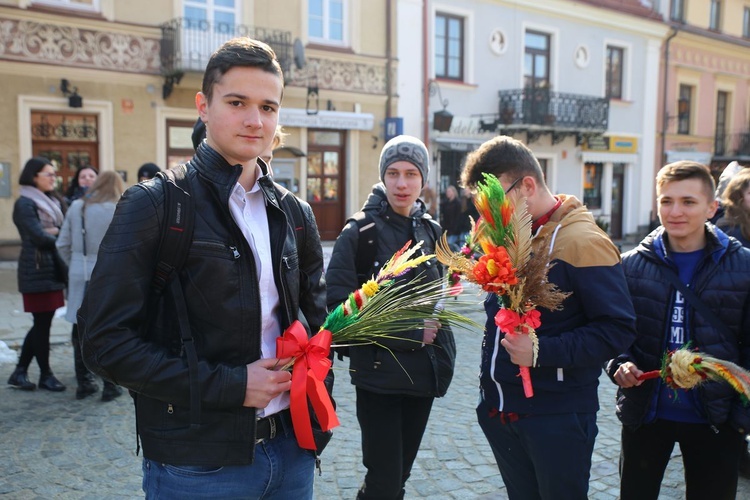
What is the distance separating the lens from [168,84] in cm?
1352

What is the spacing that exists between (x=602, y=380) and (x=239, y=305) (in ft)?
17.8

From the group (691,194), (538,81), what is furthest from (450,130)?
(691,194)

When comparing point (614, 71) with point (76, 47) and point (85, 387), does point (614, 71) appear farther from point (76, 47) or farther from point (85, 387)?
point (85, 387)

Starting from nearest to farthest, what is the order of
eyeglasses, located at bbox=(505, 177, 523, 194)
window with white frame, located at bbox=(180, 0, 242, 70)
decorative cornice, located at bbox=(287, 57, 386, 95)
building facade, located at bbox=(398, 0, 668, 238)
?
eyeglasses, located at bbox=(505, 177, 523, 194) → window with white frame, located at bbox=(180, 0, 242, 70) → decorative cornice, located at bbox=(287, 57, 386, 95) → building facade, located at bbox=(398, 0, 668, 238)

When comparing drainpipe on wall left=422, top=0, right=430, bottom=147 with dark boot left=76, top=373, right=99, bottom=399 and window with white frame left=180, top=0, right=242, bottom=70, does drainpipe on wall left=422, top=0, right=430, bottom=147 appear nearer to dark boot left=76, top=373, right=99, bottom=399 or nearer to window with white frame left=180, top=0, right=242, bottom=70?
window with white frame left=180, top=0, right=242, bottom=70

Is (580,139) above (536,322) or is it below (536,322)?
above

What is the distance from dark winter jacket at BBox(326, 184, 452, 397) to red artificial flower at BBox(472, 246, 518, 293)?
0.65 meters

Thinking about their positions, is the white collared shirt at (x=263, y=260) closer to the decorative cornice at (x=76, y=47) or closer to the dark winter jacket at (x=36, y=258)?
the dark winter jacket at (x=36, y=258)

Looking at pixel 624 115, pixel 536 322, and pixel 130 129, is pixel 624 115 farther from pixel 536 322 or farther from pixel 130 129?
pixel 536 322

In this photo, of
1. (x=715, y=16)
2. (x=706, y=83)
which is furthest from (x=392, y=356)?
(x=715, y=16)

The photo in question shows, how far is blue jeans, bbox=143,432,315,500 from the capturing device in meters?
1.79

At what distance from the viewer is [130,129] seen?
43.7ft

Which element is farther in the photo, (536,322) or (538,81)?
(538,81)

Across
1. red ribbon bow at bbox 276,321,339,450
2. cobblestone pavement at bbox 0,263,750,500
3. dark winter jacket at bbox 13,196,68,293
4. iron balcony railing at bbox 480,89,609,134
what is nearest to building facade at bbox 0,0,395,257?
iron balcony railing at bbox 480,89,609,134
